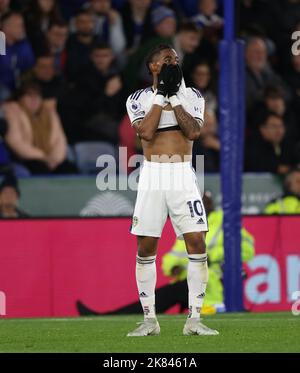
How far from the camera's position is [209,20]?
1928cm

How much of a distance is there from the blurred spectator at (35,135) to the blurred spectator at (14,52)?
1.92 feet

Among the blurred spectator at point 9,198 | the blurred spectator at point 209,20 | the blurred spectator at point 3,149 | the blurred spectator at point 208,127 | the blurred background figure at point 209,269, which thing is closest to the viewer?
the blurred background figure at point 209,269

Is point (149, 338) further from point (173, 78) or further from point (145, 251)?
point (173, 78)

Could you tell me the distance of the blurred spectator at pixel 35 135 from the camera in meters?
16.6

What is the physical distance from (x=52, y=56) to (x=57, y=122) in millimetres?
1213

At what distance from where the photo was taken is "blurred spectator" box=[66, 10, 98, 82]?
705 inches

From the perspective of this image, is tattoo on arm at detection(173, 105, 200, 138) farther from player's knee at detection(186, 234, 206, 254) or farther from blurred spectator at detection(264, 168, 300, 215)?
blurred spectator at detection(264, 168, 300, 215)

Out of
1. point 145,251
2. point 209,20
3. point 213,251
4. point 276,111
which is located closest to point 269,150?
point 276,111

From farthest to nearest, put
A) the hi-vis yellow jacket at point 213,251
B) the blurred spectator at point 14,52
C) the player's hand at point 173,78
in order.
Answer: the blurred spectator at point 14,52 → the hi-vis yellow jacket at point 213,251 → the player's hand at point 173,78

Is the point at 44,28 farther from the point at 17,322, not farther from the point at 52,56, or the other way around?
the point at 17,322

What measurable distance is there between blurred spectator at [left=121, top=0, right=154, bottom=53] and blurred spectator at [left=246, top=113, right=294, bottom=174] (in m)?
2.34

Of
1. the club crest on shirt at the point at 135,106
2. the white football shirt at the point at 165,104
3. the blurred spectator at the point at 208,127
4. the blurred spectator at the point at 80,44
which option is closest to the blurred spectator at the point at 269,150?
the blurred spectator at the point at 208,127

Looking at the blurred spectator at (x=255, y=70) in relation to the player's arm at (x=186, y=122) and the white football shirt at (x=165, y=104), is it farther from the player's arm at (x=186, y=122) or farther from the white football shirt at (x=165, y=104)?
the player's arm at (x=186, y=122)

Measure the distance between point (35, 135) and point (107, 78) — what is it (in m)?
1.60
